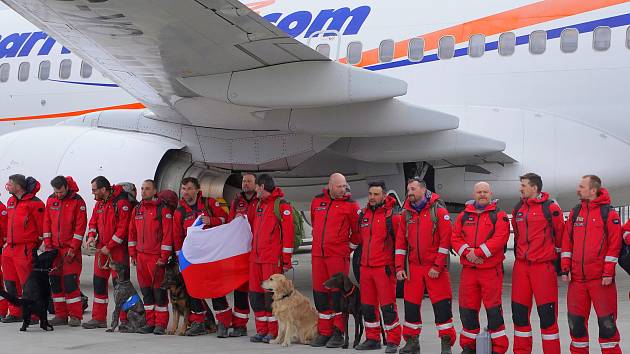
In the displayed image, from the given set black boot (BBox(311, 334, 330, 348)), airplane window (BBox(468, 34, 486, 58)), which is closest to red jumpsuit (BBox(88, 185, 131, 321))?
black boot (BBox(311, 334, 330, 348))

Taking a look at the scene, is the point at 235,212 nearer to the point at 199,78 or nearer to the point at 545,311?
the point at 199,78

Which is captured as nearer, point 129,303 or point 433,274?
point 433,274

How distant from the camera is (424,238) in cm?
798

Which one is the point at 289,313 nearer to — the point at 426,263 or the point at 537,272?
the point at 426,263

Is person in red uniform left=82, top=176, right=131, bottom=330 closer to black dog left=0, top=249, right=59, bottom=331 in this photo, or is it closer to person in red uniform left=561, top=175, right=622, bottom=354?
black dog left=0, top=249, right=59, bottom=331

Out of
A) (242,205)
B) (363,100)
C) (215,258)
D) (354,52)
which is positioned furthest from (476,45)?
(215,258)

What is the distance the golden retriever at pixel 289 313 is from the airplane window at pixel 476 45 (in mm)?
4390

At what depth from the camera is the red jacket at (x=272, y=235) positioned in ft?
29.0

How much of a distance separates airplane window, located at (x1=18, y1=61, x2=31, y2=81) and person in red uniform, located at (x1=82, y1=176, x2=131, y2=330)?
16.5 feet

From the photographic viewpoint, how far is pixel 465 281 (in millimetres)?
7793

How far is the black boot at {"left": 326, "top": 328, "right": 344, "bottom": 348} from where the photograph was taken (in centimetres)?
848

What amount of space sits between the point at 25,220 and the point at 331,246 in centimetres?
350

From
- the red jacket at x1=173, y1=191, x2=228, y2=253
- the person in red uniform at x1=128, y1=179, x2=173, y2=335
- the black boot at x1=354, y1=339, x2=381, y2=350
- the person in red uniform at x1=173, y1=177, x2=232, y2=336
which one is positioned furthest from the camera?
the red jacket at x1=173, y1=191, x2=228, y2=253

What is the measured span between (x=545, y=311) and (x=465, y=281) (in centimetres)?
71
